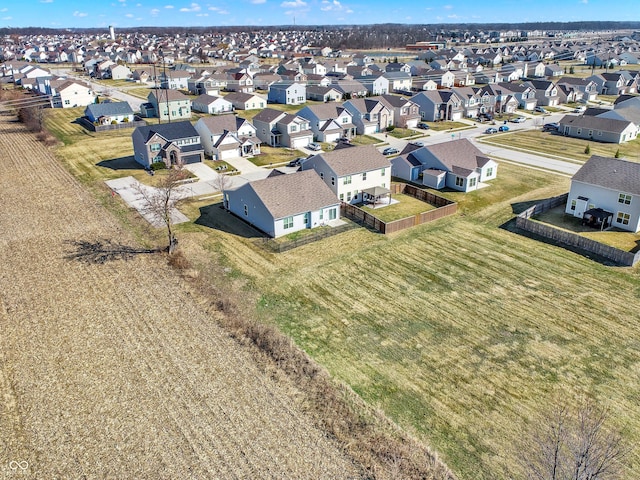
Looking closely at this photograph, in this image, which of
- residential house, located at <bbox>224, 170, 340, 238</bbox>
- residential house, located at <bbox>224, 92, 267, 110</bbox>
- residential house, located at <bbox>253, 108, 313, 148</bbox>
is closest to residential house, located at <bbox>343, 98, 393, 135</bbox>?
residential house, located at <bbox>253, 108, 313, 148</bbox>

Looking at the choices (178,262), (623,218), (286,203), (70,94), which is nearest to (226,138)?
(286,203)

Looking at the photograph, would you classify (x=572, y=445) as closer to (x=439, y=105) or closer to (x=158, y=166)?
(x=158, y=166)

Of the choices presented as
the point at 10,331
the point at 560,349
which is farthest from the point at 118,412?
the point at 560,349

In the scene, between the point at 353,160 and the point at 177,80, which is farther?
the point at 177,80

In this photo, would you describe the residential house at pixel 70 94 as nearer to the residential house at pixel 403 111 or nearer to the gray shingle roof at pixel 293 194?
the residential house at pixel 403 111

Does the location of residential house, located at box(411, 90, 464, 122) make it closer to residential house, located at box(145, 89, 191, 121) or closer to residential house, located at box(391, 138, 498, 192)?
residential house, located at box(391, 138, 498, 192)

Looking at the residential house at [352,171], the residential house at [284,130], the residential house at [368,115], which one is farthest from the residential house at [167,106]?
the residential house at [352,171]

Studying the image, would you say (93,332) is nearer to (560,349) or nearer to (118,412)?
(118,412)
